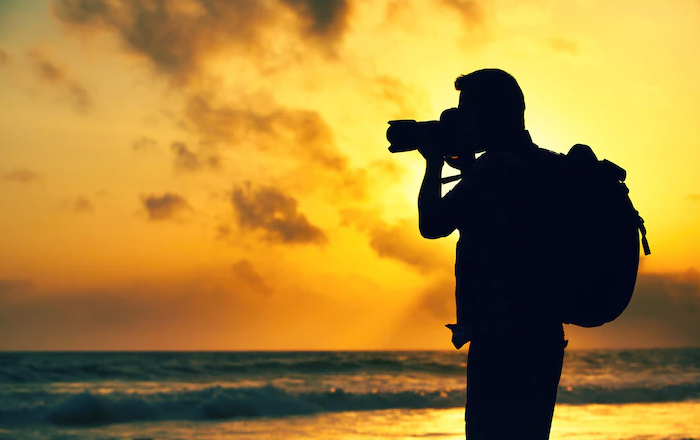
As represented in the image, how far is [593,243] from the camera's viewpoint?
5.63 ft

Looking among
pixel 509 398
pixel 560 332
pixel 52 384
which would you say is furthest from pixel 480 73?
pixel 52 384

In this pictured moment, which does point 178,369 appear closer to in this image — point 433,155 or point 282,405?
point 282,405

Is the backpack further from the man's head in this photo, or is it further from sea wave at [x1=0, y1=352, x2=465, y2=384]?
sea wave at [x1=0, y1=352, x2=465, y2=384]

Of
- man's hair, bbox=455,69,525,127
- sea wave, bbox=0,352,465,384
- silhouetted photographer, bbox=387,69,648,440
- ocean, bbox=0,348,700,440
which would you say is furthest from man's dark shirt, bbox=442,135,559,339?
sea wave, bbox=0,352,465,384

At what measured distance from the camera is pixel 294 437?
9617 millimetres

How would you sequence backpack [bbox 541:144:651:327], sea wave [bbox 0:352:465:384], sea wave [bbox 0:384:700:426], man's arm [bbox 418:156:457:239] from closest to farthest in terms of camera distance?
1. backpack [bbox 541:144:651:327]
2. man's arm [bbox 418:156:457:239]
3. sea wave [bbox 0:384:700:426]
4. sea wave [bbox 0:352:465:384]

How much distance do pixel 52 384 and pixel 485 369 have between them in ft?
67.3

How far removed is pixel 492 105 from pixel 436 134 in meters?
0.18

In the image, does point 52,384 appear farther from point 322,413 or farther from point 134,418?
point 322,413

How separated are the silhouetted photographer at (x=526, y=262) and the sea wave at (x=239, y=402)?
11972 millimetres

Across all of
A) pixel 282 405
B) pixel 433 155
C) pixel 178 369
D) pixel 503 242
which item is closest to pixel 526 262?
pixel 503 242

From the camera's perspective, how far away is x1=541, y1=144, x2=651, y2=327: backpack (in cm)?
170

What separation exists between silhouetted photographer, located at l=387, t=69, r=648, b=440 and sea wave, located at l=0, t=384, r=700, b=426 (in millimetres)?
11972

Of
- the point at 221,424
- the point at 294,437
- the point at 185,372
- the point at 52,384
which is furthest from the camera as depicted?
the point at 185,372
